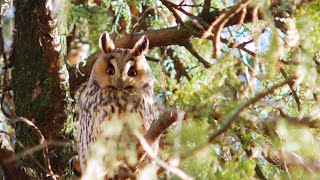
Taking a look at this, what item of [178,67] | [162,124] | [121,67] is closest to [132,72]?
[121,67]

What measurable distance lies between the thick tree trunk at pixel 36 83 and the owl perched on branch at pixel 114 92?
0.49 feet

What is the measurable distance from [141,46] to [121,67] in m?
0.15

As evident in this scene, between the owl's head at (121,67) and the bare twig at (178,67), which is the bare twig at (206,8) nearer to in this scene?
the owl's head at (121,67)

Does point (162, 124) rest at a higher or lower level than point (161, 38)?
lower

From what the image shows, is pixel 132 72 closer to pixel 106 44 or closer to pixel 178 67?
pixel 106 44

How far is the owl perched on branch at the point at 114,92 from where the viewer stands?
9.18 ft

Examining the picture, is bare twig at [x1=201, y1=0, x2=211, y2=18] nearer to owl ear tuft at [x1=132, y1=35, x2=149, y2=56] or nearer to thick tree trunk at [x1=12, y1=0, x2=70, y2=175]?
owl ear tuft at [x1=132, y1=35, x2=149, y2=56]

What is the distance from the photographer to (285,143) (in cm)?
155

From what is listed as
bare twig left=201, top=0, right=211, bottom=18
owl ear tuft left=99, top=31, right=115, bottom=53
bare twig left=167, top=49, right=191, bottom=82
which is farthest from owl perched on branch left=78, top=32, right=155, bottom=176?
bare twig left=167, top=49, right=191, bottom=82

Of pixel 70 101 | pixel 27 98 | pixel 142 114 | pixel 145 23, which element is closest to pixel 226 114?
pixel 142 114

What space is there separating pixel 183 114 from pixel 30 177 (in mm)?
1351

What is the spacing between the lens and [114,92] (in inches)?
115

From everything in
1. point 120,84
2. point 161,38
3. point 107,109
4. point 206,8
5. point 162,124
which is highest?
point 206,8

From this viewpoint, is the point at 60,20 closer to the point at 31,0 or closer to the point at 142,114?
the point at 31,0
